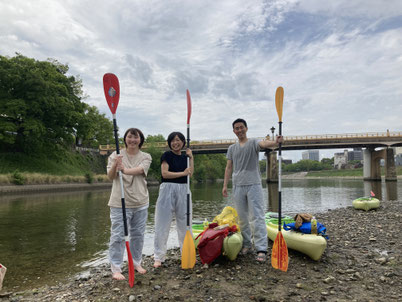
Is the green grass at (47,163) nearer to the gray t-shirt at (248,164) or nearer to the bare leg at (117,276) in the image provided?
the bare leg at (117,276)

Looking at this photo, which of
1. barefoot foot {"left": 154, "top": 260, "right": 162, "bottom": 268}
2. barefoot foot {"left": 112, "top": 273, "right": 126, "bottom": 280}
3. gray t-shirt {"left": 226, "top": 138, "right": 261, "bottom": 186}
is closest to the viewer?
barefoot foot {"left": 112, "top": 273, "right": 126, "bottom": 280}

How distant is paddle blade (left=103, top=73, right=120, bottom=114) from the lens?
452 centimetres

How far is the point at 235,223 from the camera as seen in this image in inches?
205

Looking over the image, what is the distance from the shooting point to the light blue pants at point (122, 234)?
4102 millimetres

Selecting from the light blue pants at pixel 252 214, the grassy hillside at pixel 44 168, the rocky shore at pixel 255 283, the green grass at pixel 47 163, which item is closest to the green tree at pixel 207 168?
the green grass at pixel 47 163

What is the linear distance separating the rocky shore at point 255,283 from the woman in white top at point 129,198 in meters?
0.36

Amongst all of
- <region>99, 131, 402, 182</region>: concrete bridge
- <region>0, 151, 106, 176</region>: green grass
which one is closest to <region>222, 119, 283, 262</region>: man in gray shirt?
<region>0, 151, 106, 176</region>: green grass

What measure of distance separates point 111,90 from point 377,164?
186ft

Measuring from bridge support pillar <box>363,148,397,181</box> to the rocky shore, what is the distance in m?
49.6

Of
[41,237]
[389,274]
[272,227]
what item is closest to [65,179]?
[41,237]

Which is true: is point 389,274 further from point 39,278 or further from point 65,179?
point 65,179

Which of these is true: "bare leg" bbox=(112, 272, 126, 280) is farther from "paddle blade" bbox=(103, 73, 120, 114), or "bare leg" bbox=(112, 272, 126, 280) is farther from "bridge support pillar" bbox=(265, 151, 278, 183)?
"bridge support pillar" bbox=(265, 151, 278, 183)

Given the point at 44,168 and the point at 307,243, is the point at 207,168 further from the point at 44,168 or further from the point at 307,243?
the point at 307,243

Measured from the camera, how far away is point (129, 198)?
13.5ft
